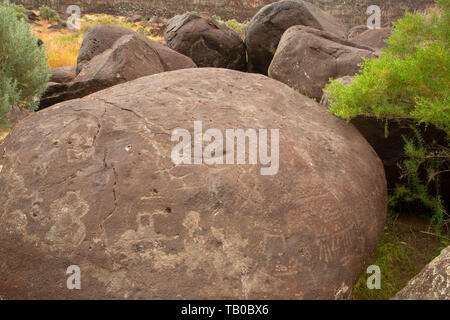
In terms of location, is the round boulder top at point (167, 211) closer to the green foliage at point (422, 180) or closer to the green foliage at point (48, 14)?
the green foliage at point (422, 180)

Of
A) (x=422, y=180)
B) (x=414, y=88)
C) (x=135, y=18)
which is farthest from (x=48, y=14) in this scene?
(x=414, y=88)

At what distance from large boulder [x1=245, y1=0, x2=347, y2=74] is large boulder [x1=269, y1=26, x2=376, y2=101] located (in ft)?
7.73

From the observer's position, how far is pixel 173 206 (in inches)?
86.6

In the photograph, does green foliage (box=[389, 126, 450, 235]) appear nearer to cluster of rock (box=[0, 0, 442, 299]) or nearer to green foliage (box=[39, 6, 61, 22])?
cluster of rock (box=[0, 0, 442, 299])

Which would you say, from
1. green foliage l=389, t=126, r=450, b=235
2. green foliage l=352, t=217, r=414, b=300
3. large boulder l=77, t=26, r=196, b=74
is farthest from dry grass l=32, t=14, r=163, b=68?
green foliage l=352, t=217, r=414, b=300

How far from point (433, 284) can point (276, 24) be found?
6.41 meters

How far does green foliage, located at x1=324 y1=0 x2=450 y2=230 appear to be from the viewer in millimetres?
2836

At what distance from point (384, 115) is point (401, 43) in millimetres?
827

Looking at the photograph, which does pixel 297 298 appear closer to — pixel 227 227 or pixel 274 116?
pixel 227 227

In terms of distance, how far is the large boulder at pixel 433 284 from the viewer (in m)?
1.98

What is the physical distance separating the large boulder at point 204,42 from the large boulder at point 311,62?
323 centimetres

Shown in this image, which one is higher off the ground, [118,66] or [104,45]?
[104,45]

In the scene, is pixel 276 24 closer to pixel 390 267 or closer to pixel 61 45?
pixel 390 267

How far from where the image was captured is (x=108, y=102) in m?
2.77
